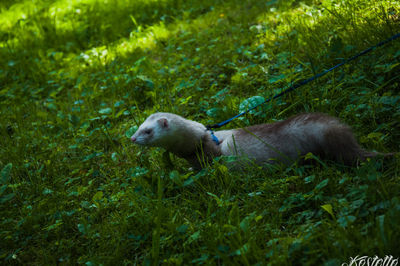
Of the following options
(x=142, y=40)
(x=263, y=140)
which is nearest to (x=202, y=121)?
(x=263, y=140)

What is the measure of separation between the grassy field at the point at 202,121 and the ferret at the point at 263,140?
5.0 inches

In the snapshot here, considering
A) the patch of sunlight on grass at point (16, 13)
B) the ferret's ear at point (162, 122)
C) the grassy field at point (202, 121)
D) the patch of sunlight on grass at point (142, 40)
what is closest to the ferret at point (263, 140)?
the ferret's ear at point (162, 122)

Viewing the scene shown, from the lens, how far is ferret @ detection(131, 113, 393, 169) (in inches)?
95.8

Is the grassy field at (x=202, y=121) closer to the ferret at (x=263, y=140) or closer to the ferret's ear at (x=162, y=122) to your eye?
the ferret at (x=263, y=140)

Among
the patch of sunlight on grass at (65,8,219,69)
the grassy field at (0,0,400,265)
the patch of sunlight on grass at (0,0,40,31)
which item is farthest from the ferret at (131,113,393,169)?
the patch of sunlight on grass at (0,0,40,31)

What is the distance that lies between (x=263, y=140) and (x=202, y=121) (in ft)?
3.96

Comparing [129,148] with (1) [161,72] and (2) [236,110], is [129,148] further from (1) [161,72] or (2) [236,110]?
(1) [161,72]

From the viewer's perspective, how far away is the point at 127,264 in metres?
2.32

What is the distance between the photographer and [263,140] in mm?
2832

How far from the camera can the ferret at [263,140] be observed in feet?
7.98

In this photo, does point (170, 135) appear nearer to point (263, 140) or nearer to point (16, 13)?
point (263, 140)

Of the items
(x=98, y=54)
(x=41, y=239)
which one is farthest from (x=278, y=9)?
(x=41, y=239)

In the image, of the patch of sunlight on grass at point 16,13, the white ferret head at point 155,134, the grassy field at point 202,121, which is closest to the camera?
the grassy field at point 202,121

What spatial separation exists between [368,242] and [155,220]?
1.34 meters
